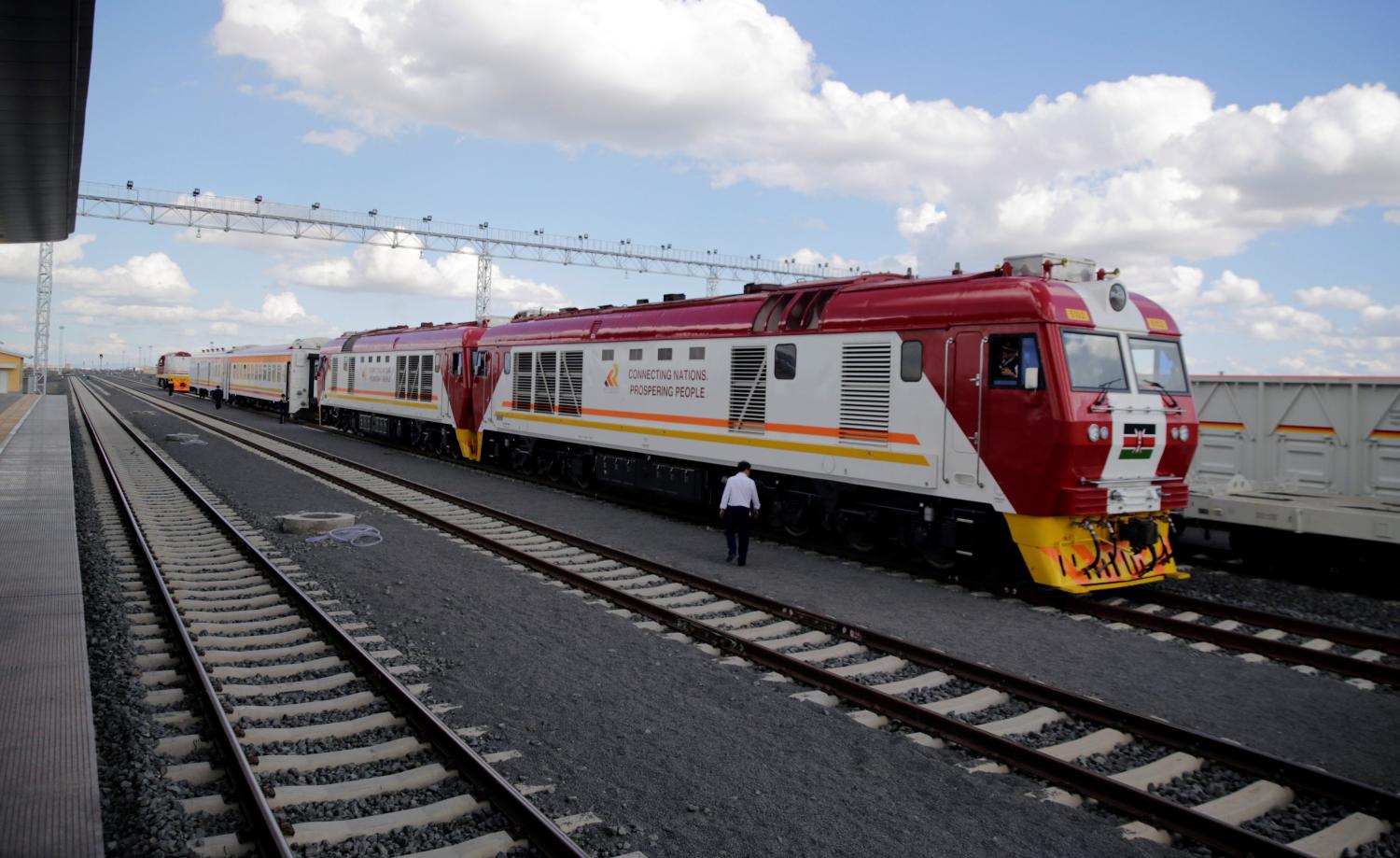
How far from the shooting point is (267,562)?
35.5 ft

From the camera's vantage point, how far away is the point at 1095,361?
10078mm

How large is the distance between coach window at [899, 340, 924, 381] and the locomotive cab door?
0.38 m

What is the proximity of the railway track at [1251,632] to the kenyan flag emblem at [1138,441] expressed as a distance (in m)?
1.64

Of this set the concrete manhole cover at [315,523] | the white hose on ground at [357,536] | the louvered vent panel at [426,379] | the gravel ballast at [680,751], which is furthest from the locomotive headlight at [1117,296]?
the louvered vent panel at [426,379]

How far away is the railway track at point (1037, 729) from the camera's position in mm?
4973

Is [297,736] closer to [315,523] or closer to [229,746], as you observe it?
[229,746]

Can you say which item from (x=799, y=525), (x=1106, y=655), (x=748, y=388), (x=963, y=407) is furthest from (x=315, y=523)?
(x=1106, y=655)

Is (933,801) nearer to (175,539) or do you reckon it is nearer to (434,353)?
(175,539)

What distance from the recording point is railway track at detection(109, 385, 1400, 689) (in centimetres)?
786

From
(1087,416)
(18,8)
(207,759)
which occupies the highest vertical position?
(18,8)

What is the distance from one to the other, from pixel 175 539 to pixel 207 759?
850 cm

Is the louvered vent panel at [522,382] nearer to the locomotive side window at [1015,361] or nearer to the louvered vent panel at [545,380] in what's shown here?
the louvered vent panel at [545,380]

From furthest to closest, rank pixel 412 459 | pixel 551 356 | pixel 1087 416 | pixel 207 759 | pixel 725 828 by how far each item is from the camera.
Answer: pixel 412 459
pixel 551 356
pixel 1087 416
pixel 207 759
pixel 725 828

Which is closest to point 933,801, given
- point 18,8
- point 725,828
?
point 725,828
